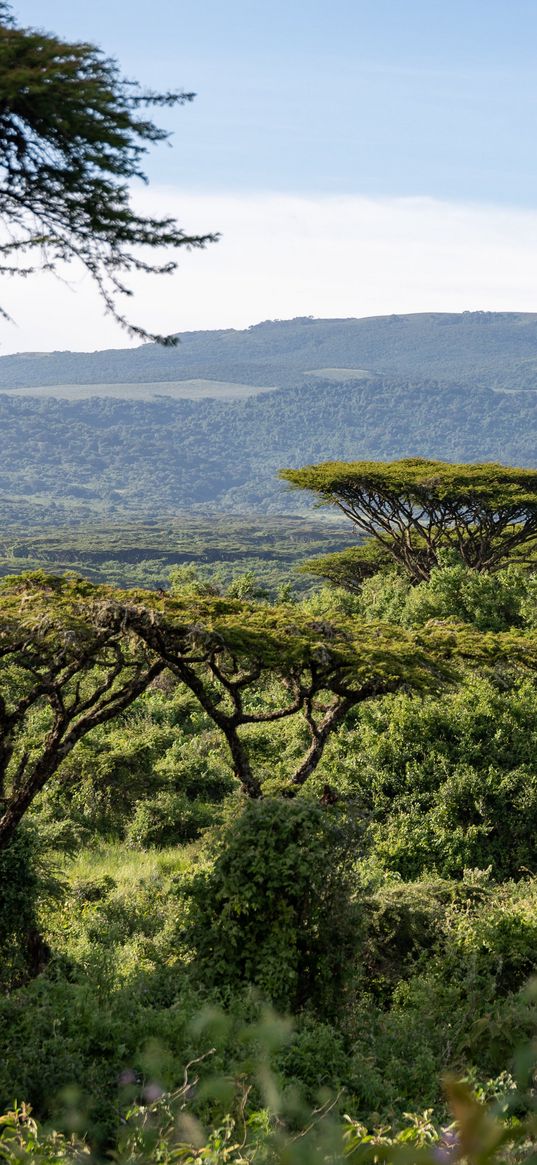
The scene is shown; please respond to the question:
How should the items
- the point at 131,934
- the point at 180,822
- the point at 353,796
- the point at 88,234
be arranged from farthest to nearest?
the point at 180,822 → the point at 353,796 → the point at 131,934 → the point at 88,234

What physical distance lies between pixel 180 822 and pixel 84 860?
1.94 m

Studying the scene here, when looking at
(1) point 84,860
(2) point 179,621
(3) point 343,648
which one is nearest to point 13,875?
(2) point 179,621

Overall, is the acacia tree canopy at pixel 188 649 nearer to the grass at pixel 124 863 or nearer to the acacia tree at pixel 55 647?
the acacia tree at pixel 55 647

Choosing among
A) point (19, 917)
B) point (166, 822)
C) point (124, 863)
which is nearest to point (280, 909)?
point (19, 917)

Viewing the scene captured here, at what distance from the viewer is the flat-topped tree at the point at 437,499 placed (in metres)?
32.6

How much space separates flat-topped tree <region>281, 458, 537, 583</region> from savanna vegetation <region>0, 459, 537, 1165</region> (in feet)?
52.3

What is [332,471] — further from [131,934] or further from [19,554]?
[19,554]

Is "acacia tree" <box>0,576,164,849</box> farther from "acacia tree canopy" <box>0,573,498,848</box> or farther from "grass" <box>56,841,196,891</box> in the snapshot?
"grass" <box>56,841,196,891</box>

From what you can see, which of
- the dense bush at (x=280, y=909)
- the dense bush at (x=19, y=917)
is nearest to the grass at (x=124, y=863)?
the dense bush at (x=19, y=917)

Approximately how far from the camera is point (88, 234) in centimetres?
863

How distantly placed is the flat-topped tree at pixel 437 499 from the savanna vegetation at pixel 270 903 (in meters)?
16.0

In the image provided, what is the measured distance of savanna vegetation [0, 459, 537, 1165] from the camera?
177 inches

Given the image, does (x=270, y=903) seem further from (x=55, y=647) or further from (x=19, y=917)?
(x=55, y=647)

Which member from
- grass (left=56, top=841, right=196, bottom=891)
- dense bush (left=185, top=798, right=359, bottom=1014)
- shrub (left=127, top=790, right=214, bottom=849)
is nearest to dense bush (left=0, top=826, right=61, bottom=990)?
dense bush (left=185, top=798, right=359, bottom=1014)
